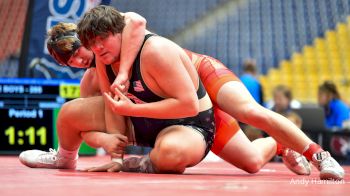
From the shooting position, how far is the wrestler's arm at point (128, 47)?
3.12m

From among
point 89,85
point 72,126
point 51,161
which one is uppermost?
point 89,85

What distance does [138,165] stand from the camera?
3451 mm

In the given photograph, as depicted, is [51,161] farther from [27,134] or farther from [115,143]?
[27,134]

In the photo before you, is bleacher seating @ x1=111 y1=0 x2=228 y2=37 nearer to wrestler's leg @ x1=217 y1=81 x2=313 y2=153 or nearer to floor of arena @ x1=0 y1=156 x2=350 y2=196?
wrestler's leg @ x1=217 y1=81 x2=313 y2=153

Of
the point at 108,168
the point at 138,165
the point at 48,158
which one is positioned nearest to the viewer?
the point at 108,168

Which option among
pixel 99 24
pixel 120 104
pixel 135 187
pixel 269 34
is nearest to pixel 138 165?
pixel 120 104

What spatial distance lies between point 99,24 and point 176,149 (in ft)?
2.15

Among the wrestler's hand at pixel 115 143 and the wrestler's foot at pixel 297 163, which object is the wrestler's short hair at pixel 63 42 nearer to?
the wrestler's hand at pixel 115 143

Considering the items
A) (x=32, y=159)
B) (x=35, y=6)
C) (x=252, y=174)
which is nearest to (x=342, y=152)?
(x=35, y=6)

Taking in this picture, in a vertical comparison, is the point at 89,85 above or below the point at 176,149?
above

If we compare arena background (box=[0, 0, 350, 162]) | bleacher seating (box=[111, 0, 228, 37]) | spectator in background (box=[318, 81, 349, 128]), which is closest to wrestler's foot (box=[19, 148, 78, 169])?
spectator in background (box=[318, 81, 349, 128])

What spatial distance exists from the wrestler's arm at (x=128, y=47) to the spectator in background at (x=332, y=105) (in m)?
5.52

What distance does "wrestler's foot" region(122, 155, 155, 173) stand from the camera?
338cm

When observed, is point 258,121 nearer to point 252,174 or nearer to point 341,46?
point 252,174
